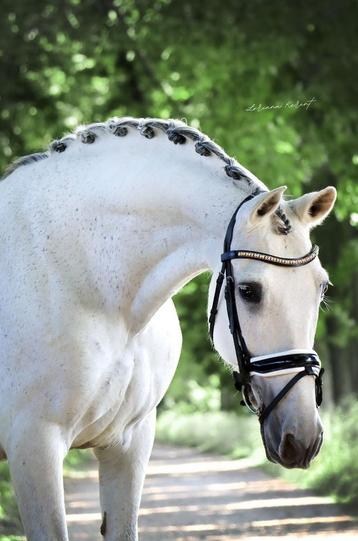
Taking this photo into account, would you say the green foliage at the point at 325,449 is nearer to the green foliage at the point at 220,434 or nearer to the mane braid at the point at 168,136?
the green foliage at the point at 220,434

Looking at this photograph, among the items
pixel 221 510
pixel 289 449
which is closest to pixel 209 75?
pixel 221 510

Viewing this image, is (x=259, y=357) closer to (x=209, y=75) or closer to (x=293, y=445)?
(x=293, y=445)

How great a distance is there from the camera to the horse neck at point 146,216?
17.8 ft

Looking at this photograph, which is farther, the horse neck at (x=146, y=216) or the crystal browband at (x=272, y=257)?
the horse neck at (x=146, y=216)

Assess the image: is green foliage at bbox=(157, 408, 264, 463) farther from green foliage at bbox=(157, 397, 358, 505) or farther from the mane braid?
the mane braid

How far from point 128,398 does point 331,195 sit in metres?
1.26

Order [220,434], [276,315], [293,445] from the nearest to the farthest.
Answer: [293,445] → [276,315] → [220,434]

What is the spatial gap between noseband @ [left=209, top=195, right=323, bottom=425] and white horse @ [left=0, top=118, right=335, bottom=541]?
0.11 feet

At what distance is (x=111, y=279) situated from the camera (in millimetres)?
5656

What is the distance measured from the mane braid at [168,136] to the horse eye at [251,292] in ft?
0.80

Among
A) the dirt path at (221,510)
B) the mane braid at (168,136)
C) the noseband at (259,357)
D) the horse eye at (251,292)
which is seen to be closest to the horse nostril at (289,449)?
the noseband at (259,357)

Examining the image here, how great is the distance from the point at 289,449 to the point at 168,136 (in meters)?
1.52

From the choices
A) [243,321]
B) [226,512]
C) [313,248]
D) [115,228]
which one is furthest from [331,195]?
[226,512]

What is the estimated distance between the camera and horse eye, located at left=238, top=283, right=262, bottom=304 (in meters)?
5.04
